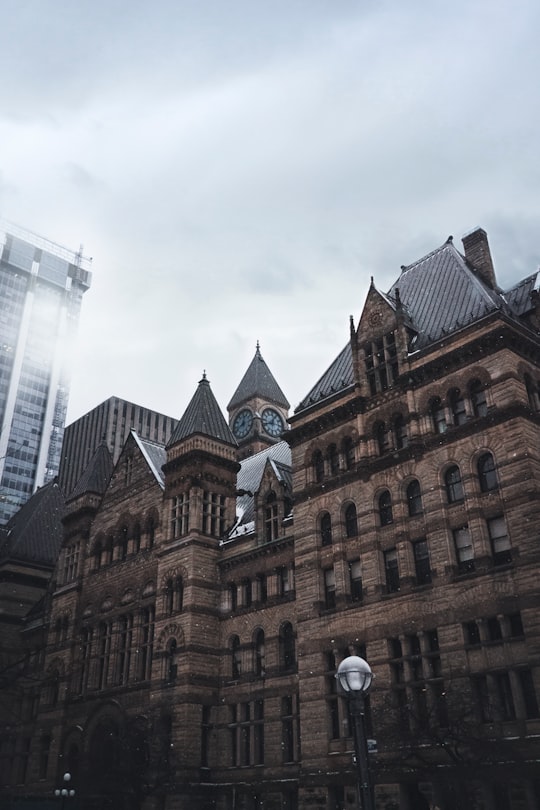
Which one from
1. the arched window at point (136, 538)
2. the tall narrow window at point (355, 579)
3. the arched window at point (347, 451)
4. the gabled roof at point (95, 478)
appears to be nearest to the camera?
the tall narrow window at point (355, 579)

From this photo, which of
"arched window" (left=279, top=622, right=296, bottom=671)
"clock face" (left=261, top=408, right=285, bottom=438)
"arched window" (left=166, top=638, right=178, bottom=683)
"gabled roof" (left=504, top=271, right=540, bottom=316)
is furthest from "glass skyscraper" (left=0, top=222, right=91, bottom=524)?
"gabled roof" (left=504, top=271, right=540, bottom=316)

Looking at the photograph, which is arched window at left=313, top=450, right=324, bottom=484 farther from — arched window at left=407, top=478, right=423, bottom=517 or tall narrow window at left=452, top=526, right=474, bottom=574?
tall narrow window at left=452, top=526, right=474, bottom=574

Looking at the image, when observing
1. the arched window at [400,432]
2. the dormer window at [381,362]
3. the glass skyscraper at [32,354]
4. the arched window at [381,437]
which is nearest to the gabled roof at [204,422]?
the dormer window at [381,362]

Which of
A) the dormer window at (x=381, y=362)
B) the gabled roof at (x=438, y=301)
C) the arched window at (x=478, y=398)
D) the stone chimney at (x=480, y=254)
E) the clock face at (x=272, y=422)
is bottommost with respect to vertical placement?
the arched window at (x=478, y=398)

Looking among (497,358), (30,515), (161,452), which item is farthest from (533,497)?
(30,515)

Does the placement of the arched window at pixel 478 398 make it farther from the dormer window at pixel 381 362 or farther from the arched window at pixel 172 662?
the arched window at pixel 172 662

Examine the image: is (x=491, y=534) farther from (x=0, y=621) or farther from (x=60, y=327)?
(x=60, y=327)

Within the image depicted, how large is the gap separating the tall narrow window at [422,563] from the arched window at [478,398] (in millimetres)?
6042

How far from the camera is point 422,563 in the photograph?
3444 cm

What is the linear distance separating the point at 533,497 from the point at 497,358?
642 centimetres

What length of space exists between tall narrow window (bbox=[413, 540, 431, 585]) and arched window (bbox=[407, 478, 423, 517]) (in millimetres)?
1419

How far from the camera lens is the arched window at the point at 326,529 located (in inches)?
1545

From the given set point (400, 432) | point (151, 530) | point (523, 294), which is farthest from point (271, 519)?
point (523, 294)

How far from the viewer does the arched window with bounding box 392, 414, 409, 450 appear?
37.3m
